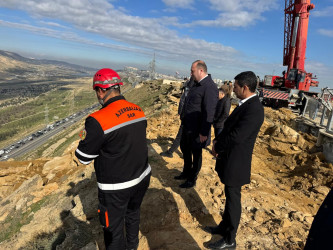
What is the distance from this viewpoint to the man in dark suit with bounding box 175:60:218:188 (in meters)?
3.79

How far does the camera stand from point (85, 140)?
6.81ft

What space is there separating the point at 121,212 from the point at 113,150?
0.75 metres

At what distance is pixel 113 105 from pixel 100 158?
579 mm

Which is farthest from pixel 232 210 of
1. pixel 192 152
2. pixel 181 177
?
pixel 181 177

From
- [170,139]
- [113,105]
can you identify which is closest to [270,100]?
[170,139]

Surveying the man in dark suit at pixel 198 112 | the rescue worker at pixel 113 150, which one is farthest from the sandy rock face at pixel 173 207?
the rescue worker at pixel 113 150

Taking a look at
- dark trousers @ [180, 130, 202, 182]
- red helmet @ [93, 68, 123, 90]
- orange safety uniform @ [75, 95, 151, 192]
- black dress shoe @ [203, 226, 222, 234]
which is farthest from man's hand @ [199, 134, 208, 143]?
red helmet @ [93, 68, 123, 90]

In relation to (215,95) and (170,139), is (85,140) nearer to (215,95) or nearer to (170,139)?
(215,95)

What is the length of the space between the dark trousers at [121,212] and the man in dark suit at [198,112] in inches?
62.2

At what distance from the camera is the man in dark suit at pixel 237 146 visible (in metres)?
2.49

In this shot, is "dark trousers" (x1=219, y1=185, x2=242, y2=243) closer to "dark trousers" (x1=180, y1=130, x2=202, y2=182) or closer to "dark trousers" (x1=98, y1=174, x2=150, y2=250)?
"dark trousers" (x1=98, y1=174, x2=150, y2=250)

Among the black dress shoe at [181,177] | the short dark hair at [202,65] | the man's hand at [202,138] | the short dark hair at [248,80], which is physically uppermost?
the short dark hair at [202,65]

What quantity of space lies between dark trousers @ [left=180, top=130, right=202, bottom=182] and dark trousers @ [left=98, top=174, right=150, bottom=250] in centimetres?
156

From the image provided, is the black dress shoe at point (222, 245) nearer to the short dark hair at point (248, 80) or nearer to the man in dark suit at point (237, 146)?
the man in dark suit at point (237, 146)
